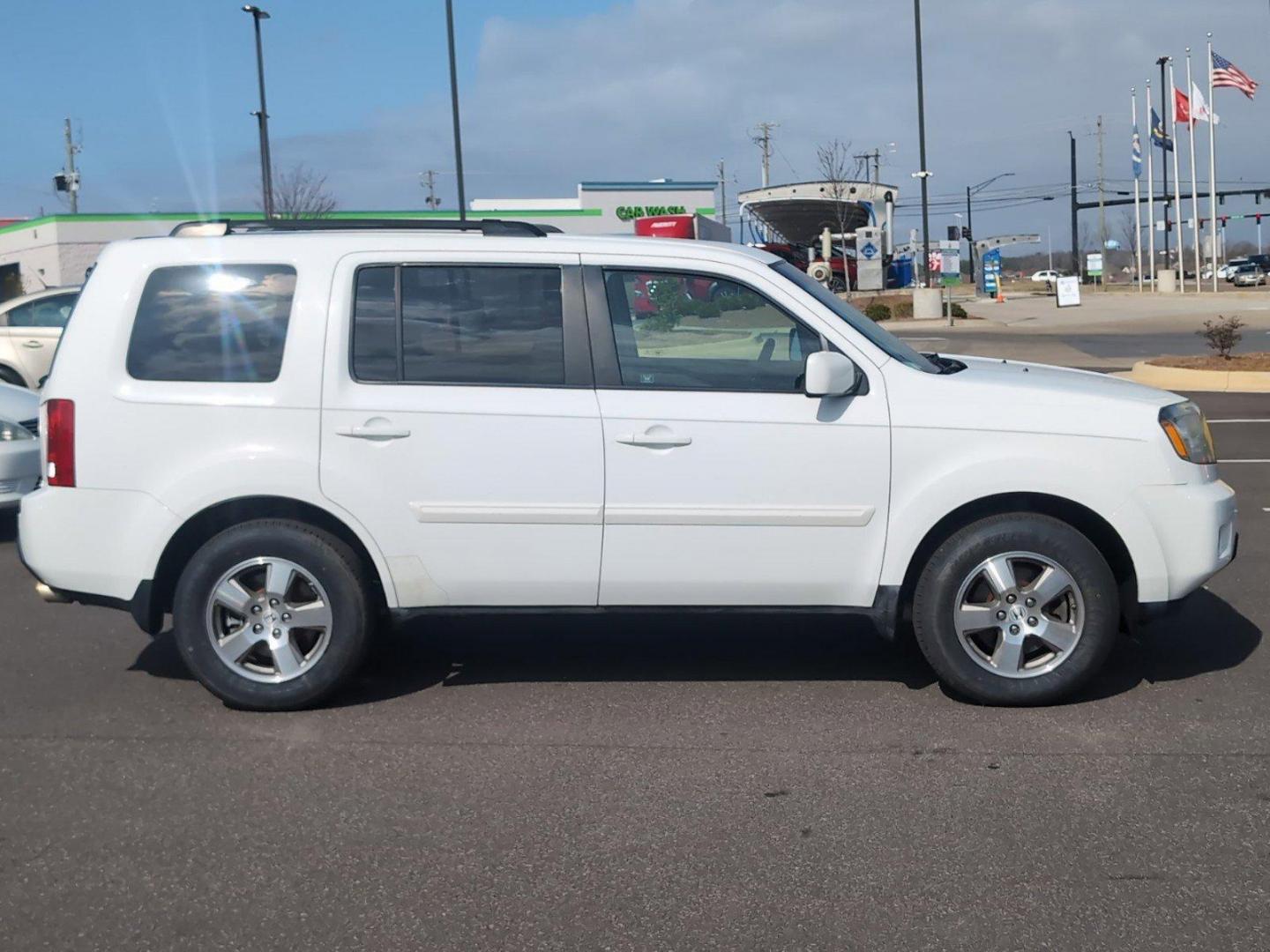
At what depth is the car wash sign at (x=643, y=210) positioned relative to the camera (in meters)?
55.5

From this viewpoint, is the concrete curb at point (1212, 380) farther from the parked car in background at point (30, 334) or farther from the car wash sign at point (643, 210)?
the car wash sign at point (643, 210)

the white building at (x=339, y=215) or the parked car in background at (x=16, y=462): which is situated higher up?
the white building at (x=339, y=215)

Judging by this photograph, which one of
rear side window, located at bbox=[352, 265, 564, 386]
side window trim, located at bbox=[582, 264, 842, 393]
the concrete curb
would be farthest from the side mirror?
the concrete curb

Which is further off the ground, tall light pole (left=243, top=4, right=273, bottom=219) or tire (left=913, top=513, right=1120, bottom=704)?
tall light pole (left=243, top=4, right=273, bottom=219)

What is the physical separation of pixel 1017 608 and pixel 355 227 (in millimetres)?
3129

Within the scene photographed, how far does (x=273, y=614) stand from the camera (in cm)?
568

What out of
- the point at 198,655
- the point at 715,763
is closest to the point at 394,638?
the point at 198,655

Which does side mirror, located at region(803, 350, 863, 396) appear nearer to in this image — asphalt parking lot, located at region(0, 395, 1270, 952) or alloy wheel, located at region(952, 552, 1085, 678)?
alloy wheel, located at region(952, 552, 1085, 678)

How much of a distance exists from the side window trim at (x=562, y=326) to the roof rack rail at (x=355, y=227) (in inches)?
11.3

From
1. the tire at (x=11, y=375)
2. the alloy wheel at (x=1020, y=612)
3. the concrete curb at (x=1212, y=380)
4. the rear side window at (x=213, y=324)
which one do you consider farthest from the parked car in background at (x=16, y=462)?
the concrete curb at (x=1212, y=380)

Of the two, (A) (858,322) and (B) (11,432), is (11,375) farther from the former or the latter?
(A) (858,322)

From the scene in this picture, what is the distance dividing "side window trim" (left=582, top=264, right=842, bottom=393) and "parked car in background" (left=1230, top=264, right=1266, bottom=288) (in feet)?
225

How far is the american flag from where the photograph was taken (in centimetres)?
3988

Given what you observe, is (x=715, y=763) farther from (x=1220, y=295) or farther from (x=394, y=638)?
(x=1220, y=295)
